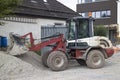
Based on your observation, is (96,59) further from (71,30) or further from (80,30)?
(71,30)

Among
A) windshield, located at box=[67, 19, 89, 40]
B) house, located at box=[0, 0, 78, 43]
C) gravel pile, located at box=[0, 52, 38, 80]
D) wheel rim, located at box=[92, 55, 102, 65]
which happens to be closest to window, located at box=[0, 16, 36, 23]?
house, located at box=[0, 0, 78, 43]

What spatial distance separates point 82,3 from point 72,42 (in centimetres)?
3508

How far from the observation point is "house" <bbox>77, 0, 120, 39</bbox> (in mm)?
47094

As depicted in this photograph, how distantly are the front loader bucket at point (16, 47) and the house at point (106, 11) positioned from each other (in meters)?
28.8

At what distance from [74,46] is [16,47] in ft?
11.3

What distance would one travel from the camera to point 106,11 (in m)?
49.3

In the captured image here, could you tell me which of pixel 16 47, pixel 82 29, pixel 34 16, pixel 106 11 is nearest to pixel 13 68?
pixel 16 47

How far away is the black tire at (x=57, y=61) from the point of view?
17703 mm

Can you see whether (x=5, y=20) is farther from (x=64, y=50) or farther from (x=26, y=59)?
(x=64, y=50)

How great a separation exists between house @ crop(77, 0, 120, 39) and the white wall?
20.7m

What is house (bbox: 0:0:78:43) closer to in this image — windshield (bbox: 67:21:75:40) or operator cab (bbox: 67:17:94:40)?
windshield (bbox: 67:21:75:40)

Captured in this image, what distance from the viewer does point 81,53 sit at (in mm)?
18734

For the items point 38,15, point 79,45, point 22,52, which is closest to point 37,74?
point 22,52

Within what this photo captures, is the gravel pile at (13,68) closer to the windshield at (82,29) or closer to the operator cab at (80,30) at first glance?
the operator cab at (80,30)
